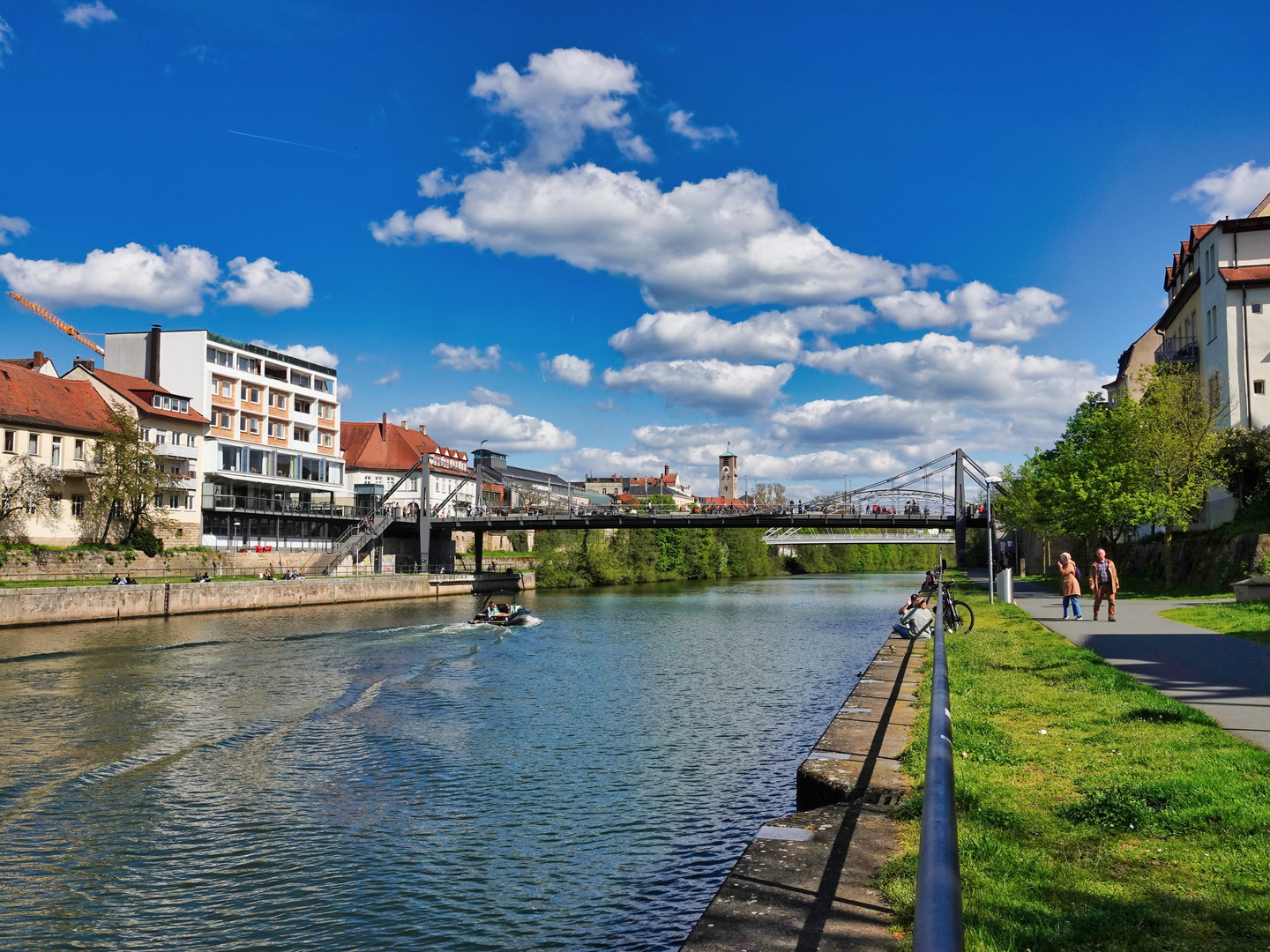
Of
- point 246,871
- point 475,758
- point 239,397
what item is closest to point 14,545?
point 239,397

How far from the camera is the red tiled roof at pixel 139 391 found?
202 ft

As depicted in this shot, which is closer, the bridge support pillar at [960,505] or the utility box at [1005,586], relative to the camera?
the utility box at [1005,586]

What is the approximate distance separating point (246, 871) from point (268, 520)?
65.3m

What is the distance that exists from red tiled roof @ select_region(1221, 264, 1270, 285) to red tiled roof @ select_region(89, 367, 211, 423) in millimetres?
61058

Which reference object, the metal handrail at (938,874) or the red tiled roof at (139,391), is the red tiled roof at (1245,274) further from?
the red tiled roof at (139,391)

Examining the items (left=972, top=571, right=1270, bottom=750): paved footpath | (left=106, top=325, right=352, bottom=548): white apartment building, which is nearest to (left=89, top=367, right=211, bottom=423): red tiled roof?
(left=106, top=325, right=352, bottom=548): white apartment building

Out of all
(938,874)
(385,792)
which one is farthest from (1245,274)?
(938,874)

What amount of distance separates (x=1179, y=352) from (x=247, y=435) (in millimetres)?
62360

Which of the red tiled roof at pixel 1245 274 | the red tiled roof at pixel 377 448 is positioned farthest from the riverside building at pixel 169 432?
the red tiled roof at pixel 1245 274

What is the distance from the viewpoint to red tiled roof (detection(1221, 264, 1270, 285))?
4088cm

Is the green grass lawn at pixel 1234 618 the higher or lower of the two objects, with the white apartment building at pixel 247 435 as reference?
lower

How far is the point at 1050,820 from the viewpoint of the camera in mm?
6695

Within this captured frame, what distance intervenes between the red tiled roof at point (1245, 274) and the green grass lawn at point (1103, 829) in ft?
124

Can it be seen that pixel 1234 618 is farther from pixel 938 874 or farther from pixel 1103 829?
pixel 938 874
